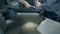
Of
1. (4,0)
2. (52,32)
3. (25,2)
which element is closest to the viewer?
(52,32)

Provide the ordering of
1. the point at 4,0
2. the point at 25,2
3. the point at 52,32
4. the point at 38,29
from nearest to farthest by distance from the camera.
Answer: the point at 52,32 → the point at 38,29 → the point at 4,0 → the point at 25,2

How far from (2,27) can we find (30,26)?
0.17m

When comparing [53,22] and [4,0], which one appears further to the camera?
[4,0]

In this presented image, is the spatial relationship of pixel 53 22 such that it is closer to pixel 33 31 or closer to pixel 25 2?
pixel 33 31

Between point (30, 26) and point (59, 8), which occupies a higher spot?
point (59, 8)

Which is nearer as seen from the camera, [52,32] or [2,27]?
[52,32]

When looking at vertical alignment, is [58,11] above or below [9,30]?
above

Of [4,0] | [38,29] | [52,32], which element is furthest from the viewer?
[4,0]

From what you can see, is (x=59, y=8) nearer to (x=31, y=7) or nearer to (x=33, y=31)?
(x=33, y=31)

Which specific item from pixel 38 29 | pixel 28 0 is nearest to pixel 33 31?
pixel 38 29

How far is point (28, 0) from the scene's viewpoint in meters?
1.34

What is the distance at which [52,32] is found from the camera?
0.58 m

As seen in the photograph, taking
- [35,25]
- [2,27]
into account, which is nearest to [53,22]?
[35,25]

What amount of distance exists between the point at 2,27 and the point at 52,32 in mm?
299
